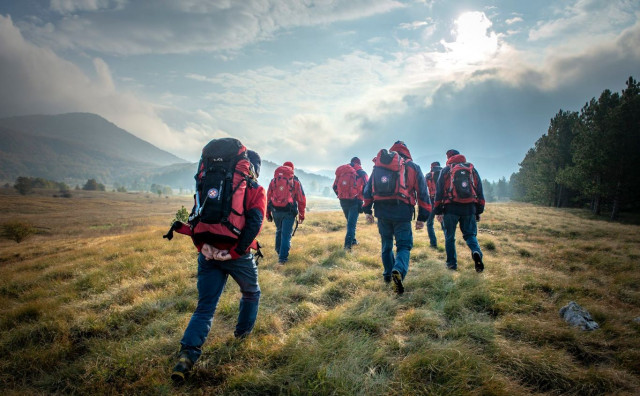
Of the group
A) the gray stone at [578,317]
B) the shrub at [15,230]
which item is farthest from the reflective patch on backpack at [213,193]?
the shrub at [15,230]

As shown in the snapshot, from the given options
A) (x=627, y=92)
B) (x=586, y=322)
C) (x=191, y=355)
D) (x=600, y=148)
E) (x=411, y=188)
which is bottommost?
(x=191, y=355)

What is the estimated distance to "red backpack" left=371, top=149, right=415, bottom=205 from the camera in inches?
209

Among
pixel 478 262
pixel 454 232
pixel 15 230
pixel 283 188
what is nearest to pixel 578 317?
pixel 478 262

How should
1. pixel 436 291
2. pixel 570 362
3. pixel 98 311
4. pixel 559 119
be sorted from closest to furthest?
pixel 570 362
pixel 98 311
pixel 436 291
pixel 559 119

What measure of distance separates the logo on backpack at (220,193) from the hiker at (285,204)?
3.92m

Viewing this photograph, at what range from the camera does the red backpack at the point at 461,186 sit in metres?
6.34

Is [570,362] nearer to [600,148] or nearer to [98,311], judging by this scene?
[98,311]

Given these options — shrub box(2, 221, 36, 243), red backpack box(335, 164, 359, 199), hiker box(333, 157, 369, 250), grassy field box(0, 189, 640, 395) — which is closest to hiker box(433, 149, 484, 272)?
grassy field box(0, 189, 640, 395)

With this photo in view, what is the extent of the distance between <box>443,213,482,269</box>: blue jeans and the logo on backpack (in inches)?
214

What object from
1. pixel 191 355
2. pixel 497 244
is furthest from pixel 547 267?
pixel 191 355

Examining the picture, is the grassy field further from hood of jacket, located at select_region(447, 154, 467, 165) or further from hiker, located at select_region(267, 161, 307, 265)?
hood of jacket, located at select_region(447, 154, 467, 165)

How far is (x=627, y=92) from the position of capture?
75.8ft

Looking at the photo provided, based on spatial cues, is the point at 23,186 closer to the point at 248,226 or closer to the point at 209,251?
the point at 209,251

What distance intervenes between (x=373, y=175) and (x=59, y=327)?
614 centimetres
